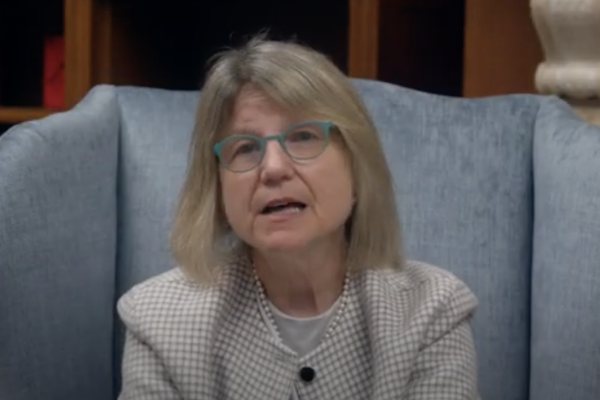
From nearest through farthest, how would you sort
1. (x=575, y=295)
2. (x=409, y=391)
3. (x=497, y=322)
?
(x=409, y=391)
(x=575, y=295)
(x=497, y=322)

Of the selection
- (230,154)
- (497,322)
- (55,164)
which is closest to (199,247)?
(230,154)

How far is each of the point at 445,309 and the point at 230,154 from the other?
305 mm

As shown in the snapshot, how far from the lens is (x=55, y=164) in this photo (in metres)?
1.48

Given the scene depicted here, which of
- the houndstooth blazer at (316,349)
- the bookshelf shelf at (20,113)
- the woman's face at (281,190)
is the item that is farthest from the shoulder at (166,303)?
the bookshelf shelf at (20,113)

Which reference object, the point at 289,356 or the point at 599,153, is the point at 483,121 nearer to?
the point at 599,153

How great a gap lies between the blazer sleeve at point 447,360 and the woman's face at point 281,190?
0.16 meters

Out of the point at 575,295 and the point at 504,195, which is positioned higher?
the point at 504,195

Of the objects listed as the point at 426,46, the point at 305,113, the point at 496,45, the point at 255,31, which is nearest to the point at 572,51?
the point at 496,45

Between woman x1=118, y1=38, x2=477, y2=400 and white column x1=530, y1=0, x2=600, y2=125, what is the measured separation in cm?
50

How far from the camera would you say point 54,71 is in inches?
91.8

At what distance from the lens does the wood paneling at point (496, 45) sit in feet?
6.36

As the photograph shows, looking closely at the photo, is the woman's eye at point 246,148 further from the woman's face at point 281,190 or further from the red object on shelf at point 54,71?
the red object on shelf at point 54,71

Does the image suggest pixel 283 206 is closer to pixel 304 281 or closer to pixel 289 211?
pixel 289 211

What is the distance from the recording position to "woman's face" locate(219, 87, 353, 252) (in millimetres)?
1197
